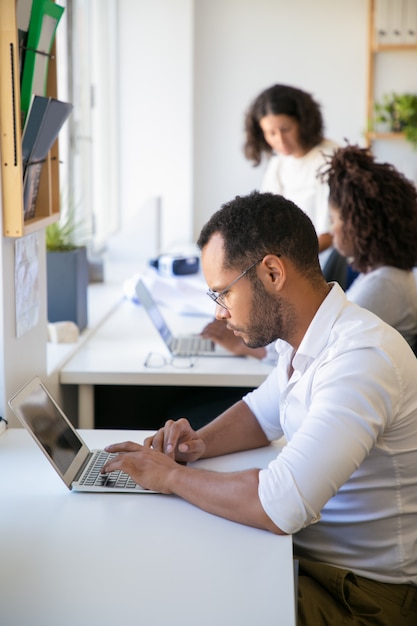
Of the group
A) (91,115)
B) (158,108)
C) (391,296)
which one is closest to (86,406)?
(391,296)

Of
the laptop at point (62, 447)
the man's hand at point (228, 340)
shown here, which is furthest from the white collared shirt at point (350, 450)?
the man's hand at point (228, 340)

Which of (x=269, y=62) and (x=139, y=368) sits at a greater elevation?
(x=269, y=62)

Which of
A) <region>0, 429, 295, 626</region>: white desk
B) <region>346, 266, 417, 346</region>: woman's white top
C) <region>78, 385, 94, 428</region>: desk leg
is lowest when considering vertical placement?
<region>78, 385, 94, 428</region>: desk leg

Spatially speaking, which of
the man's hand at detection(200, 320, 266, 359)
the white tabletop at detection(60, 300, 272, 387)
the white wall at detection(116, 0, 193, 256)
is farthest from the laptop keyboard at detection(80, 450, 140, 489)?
the white wall at detection(116, 0, 193, 256)

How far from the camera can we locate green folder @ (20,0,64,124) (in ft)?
6.17

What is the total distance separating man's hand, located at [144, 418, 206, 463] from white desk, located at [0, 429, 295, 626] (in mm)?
163

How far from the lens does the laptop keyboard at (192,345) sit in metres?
2.64

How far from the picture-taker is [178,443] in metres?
1.72

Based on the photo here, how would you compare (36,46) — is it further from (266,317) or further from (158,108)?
(158,108)

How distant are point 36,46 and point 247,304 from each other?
826 millimetres

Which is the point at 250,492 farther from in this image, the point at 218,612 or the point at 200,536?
the point at 218,612

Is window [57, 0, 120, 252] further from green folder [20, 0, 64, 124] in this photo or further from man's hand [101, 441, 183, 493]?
man's hand [101, 441, 183, 493]

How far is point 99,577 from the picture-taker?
1256 millimetres

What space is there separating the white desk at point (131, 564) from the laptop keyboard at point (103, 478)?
3cm
